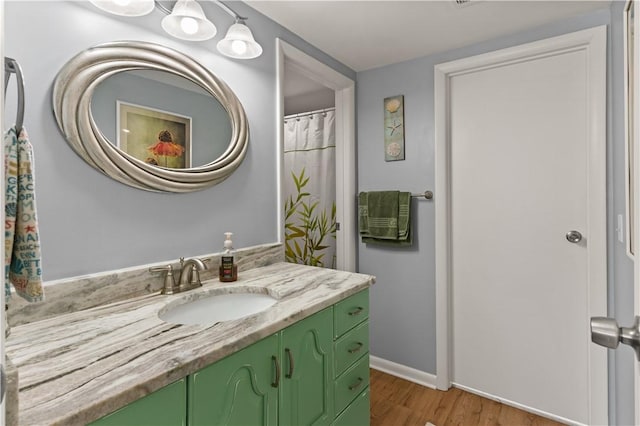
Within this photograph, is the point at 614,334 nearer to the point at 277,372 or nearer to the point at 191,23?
the point at 277,372

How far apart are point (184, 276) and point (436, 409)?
1675 mm

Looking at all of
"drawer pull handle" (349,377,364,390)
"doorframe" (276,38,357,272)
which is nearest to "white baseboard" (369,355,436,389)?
"doorframe" (276,38,357,272)

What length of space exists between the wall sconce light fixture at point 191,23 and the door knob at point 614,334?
1.42 metres

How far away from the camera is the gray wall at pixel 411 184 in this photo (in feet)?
5.79

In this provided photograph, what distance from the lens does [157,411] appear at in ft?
2.32

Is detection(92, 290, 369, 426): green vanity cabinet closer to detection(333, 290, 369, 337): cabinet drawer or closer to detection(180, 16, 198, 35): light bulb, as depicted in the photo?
detection(333, 290, 369, 337): cabinet drawer

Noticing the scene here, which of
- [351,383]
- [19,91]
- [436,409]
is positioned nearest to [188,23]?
[19,91]

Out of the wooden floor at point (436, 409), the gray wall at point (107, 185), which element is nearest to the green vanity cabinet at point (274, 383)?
the gray wall at point (107, 185)

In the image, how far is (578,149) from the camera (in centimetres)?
178

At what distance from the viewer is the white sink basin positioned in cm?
121

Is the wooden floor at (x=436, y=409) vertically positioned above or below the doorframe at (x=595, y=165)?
below

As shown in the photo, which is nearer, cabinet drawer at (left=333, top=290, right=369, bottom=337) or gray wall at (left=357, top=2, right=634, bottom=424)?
cabinet drawer at (left=333, top=290, right=369, bottom=337)

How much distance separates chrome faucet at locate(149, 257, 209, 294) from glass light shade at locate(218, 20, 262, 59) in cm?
89

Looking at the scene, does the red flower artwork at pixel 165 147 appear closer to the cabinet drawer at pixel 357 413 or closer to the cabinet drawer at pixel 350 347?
the cabinet drawer at pixel 350 347
